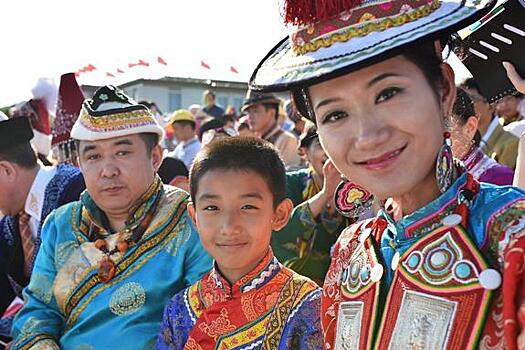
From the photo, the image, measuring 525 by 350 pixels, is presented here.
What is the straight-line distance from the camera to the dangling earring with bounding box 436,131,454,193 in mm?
1524

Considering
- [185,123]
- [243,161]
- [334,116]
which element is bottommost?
[243,161]

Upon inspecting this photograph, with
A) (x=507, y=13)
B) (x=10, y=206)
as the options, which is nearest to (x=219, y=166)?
(x=507, y=13)

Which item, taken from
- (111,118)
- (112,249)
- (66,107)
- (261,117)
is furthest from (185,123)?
(112,249)

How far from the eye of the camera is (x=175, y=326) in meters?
2.45

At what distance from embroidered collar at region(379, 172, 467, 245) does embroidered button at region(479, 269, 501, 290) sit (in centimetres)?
18

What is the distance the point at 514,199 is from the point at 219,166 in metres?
1.21

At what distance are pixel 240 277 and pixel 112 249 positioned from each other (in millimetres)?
848

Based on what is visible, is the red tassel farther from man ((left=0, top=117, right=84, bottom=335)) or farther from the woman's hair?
man ((left=0, top=117, right=84, bottom=335))

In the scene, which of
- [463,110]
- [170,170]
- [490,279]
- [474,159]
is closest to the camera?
[490,279]

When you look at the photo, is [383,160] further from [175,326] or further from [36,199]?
[36,199]

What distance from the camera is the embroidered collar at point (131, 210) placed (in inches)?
121

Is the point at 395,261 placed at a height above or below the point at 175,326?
above

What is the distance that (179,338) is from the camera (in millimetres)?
2428

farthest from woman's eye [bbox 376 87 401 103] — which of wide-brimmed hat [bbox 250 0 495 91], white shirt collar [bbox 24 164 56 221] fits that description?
white shirt collar [bbox 24 164 56 221]
